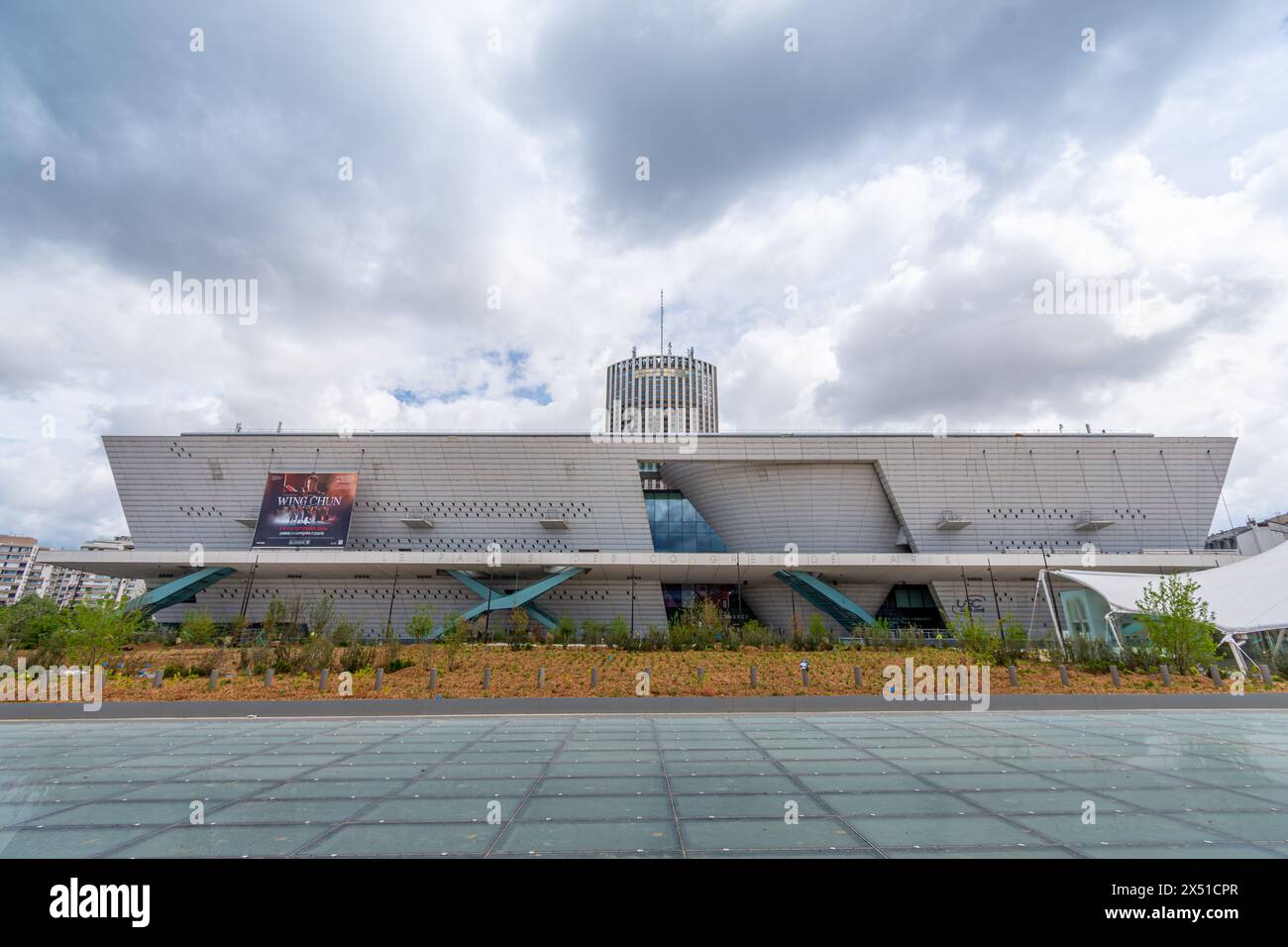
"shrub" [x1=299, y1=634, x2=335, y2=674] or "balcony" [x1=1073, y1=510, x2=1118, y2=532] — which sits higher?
"balcony" [x1=1073, y1=510, x2=1118, y2=532]

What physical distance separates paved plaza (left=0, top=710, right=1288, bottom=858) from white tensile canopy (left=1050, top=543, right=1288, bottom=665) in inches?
695

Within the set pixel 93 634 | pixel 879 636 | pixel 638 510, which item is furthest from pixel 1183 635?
pixel 93 634

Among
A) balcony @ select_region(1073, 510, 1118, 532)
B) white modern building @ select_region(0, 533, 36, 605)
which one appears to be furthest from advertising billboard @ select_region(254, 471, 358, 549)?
white modern building @ select_region(0, 533, 36, 605)

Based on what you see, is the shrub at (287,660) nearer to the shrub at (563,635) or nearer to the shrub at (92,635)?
the shrub at (92,635)

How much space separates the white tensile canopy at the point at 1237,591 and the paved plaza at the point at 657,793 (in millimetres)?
17659

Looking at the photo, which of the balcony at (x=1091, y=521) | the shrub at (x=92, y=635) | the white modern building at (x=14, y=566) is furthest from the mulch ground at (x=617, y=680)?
the white modern building at (x=14, y=566)

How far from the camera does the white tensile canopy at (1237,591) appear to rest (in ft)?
83.6

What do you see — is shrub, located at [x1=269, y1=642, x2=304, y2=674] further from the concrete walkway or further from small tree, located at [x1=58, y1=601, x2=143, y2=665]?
small tree, located at [x1=58, y1=601, x2=143, y2=665]

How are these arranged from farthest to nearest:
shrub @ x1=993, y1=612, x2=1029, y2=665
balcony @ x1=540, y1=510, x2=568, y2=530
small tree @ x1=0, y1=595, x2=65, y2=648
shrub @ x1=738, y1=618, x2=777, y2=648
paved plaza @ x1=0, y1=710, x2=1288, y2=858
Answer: balcony @ x1=540, y1=510, x2=568, y2=530, shrub @ x1=738, y1=618, x2=777, y2=648, small tree @ x1=0, y1=595, x2=65, y2=648, shrub @ x1=993, y1=612, x2=1029, y2=665, paved plaza @ x1=0, y1=710, x2=1288, y2=858

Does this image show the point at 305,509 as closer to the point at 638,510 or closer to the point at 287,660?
the point at 638,510

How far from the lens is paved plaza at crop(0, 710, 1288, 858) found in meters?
5.28
